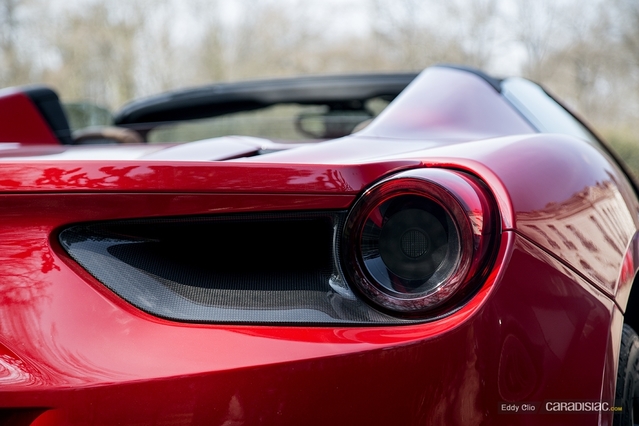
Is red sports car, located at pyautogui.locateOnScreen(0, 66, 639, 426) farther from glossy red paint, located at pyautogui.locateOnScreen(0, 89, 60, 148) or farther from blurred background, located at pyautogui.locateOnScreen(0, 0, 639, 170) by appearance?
blurred background, located at pyautogui.locateOnScreen(0, 0, 639, 170)

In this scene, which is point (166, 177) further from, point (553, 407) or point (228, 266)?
point (553, 407)

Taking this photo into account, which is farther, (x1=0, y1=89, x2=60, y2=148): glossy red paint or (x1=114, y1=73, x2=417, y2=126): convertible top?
(x1=114, y1=73, x2=417, y2=126): convertible top

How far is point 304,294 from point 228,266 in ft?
0.50

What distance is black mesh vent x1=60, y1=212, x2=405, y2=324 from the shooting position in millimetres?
1035

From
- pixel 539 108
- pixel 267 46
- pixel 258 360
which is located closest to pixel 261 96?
pixel 539 108

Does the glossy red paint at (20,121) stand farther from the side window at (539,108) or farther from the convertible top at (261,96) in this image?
the side window at (539,108)

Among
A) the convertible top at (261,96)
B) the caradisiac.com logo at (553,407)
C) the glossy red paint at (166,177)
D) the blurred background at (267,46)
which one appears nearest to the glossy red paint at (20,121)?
the convertible top at (261,96)

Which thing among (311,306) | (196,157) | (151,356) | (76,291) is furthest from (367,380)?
(196,157)

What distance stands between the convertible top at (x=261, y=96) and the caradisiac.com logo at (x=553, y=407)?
2109 millimetres

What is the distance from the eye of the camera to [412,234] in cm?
106

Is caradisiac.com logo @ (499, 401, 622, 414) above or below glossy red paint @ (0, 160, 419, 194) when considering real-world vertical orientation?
below

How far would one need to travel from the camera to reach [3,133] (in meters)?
2.43

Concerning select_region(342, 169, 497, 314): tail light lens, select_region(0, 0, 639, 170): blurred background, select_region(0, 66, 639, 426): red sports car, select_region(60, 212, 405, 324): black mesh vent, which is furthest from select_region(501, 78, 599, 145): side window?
select_region(0, 0, 639, 170): blurred background

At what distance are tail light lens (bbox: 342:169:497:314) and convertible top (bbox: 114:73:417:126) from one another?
78.7 inches
